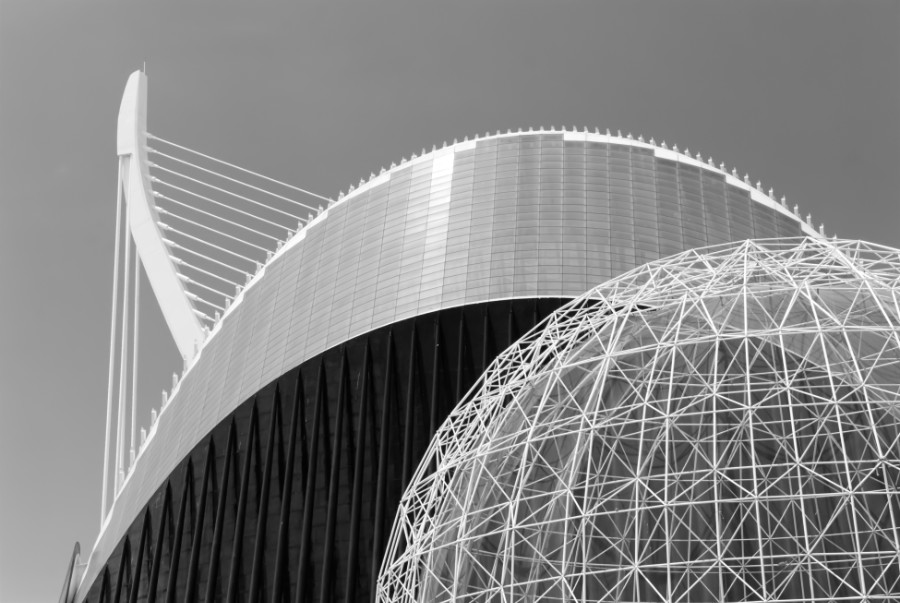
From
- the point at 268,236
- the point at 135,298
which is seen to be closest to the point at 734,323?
the point at 268,236

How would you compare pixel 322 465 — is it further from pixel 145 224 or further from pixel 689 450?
pixel 689 450

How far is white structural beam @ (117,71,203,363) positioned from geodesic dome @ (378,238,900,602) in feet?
123

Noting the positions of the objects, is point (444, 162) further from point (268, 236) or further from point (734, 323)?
point (734, 323)

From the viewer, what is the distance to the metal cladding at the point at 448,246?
6638cm

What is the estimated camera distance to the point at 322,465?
6550 cm

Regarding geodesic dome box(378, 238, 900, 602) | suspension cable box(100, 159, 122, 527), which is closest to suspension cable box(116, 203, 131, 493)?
suspension cable box(100, 159, 122, 527)

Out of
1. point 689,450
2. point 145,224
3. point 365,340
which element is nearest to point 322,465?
point 365,340

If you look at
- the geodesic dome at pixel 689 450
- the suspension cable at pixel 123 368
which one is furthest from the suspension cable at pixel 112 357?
the geodesic dome at pixel 689 450

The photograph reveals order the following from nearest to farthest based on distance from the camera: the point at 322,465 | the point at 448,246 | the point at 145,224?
the point at 322,465 < the point at 448,246 < the point at 145,224

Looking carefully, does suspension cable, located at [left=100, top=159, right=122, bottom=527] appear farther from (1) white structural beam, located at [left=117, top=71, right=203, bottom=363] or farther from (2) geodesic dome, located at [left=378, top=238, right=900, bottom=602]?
(2) geodesic dome, located at [left=378, top=238, right=900, bottom=602]

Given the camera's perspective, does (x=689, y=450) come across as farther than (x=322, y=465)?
No

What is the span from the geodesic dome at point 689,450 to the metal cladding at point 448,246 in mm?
21852

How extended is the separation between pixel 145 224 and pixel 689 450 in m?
Result: 50.0

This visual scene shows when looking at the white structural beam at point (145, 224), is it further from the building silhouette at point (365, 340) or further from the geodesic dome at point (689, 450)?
the geodesic dome at point (689, 450)
